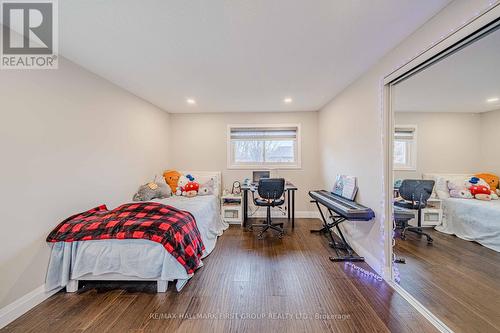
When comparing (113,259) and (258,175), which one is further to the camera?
(258,175)

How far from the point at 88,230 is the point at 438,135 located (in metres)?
3.71

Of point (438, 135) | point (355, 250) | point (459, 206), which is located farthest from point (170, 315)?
point (438, 135)

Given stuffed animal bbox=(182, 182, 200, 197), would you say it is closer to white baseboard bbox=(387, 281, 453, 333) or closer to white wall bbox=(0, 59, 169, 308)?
white wall bbox=(0, 59, 169, 308)

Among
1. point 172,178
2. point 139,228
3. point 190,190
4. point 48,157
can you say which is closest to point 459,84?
point 139,228

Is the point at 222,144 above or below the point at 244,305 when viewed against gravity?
above

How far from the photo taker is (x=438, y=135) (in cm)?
192

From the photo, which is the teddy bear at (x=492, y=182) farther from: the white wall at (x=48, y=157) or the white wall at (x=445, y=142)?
the white wall at (x=48, y=157)

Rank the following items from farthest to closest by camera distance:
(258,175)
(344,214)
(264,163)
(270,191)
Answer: (264,163), (258,175), (270,191), (344,214)

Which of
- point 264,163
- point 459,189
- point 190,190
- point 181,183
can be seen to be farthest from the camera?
Answer: point 264,163

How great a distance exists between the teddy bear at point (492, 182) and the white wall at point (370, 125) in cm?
71

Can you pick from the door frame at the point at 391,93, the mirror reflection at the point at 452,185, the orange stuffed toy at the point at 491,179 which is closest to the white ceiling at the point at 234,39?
the door frame at the point at 391,93

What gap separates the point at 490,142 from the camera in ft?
4.94

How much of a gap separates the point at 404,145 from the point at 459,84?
2.19ft

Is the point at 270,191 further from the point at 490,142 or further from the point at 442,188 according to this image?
the point at 490,142
